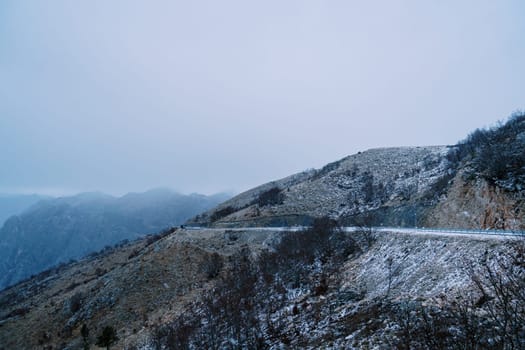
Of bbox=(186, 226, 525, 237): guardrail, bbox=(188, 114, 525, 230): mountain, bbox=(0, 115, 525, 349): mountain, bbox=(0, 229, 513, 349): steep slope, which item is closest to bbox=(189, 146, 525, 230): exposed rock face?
bbox=(188, 114, 525, 230): mountain

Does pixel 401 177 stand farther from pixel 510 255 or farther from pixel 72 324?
pixel 72 324

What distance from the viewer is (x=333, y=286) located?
55.8 ft

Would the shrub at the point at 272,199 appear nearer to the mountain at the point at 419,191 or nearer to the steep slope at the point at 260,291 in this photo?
the mountain at the point at 419,191

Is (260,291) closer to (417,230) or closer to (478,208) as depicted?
(417,230)

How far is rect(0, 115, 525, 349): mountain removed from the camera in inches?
354

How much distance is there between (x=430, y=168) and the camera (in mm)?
49250

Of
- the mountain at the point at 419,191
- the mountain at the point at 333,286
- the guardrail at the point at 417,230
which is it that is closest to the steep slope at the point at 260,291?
the mountain at the point at 333,286

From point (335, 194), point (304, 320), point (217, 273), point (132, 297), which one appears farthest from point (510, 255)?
point (335, 194)

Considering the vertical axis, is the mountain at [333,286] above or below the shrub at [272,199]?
below

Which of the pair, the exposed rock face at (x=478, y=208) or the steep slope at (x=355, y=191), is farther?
the steep slope at (x=355, y=191)

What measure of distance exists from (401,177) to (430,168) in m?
4.57

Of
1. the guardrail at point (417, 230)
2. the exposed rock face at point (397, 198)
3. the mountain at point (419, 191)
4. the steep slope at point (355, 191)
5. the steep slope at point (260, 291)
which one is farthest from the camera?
the steep slope at point (355, 191)

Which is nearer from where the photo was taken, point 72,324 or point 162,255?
point 72,324

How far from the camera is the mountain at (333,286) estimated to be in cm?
898
